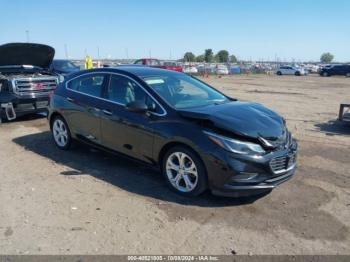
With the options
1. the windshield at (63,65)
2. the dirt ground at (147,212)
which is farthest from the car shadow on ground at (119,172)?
the windshield at (63,65)

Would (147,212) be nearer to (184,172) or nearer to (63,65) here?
(184,172)

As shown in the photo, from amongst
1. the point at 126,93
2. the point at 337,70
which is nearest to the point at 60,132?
the point at 126,93

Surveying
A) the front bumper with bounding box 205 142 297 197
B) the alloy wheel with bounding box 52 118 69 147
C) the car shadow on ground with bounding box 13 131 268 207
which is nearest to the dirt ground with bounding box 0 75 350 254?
the car shadow on ground with bounding box 13 131 268 207

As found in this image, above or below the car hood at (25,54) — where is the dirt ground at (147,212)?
below

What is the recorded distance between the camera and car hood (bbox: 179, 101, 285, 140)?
4477mm

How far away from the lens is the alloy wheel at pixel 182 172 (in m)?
4.64

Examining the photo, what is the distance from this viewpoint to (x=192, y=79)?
20.3 ft

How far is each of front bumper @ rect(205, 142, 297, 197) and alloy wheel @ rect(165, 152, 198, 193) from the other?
0.28 m

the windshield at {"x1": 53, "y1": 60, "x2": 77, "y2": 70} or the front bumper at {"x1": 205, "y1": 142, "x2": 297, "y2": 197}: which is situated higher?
the windshield at {"x1": 53, "y1": 60, "x2": 77, "y2": 70}

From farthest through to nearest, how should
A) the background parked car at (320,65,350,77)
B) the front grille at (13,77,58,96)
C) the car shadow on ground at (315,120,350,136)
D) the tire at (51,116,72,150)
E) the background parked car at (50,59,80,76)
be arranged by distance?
the background parked car at (320,65,350,77) → the background parked car at (50,59,80,76) → the front grille at (13,77,58,96) → the car shadow on ground at (315,120,350,136) → the tire at (51,116,72,150)

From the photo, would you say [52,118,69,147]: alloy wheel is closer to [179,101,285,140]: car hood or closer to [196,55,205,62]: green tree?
[179,101,285,140]: car hood

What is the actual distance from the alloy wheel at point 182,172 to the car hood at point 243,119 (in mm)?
557

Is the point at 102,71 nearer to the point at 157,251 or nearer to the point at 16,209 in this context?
the point at 16,209

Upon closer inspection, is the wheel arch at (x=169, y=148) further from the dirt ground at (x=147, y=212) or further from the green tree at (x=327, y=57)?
the green tree at (x=327, y=57)
